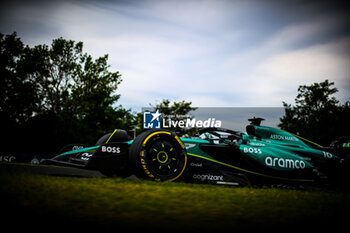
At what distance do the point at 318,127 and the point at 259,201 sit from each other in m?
41.3

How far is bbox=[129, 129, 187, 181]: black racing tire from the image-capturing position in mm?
4395

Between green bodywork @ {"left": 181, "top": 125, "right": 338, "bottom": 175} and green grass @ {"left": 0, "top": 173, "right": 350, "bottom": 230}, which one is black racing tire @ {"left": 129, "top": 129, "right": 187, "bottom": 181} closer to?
green bodywork @ {"left": 181, "top": 125, "right": 338, "bottom": 175}

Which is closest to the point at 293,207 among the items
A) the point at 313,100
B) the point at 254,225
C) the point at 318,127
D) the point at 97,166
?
the point at 254,225

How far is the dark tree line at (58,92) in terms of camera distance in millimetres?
27737

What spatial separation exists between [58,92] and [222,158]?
89.7ft

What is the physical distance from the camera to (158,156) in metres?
4.59

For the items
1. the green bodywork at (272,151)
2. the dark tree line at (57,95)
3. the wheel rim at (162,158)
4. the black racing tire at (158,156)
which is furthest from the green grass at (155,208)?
the dark tree line at (57,95)

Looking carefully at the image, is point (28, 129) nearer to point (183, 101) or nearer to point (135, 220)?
point (183, 101)

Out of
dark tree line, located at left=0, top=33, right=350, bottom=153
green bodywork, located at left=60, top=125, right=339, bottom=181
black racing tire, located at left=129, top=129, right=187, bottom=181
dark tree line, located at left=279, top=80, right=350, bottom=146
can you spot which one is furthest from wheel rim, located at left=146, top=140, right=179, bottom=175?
dark tree line, located at left=279, top=80, right=350, bottom=146

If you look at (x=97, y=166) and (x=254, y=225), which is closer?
(x=254, y=225)

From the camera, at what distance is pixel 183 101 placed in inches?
1496

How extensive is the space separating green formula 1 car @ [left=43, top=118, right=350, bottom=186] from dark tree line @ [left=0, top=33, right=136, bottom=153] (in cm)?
2300

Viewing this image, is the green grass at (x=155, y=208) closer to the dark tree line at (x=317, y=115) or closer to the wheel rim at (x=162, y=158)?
the wheel rim at (x=162, y=158)

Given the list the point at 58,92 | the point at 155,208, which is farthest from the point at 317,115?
the point at 155,208
